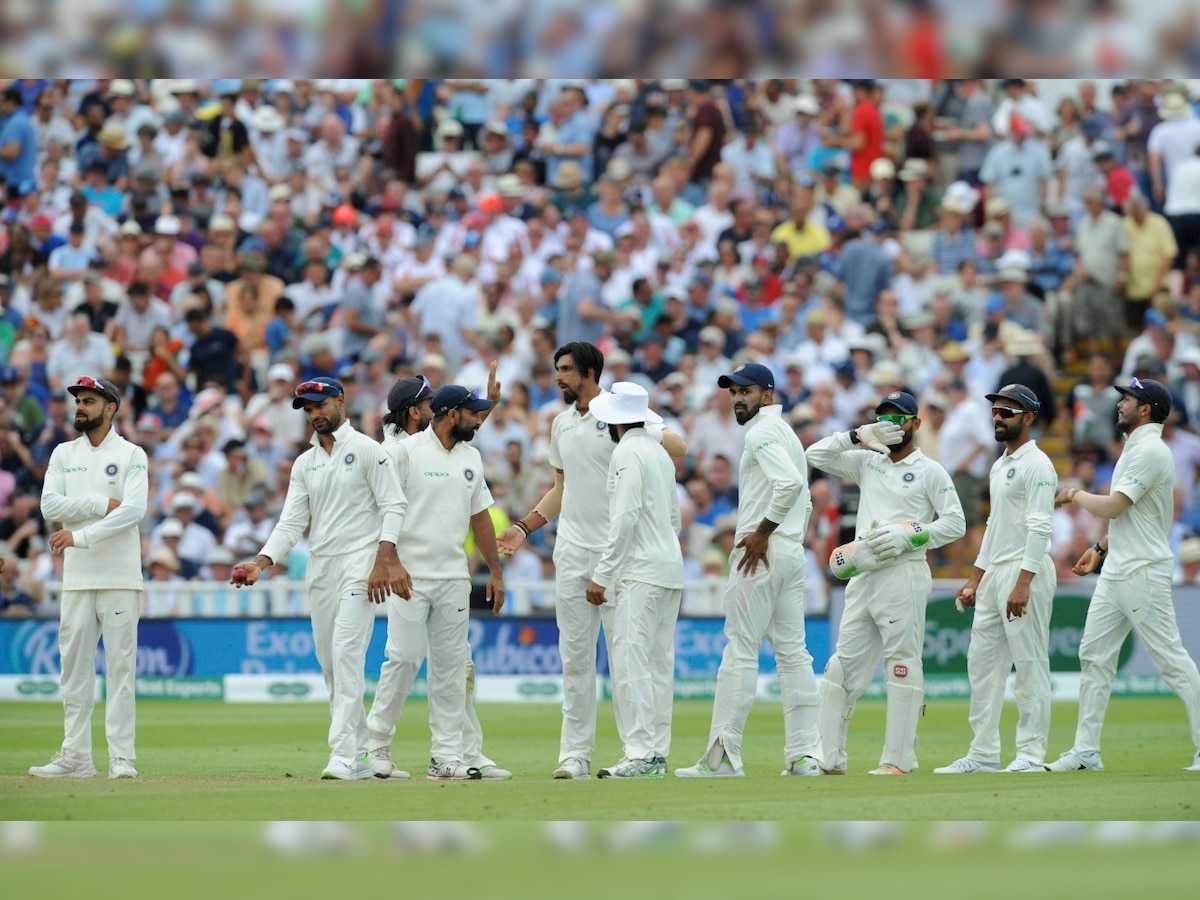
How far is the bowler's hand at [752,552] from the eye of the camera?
413 inches

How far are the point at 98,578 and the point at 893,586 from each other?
4887 mm

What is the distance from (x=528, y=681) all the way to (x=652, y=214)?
7662mm

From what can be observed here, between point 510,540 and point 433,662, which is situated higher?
point 510,540

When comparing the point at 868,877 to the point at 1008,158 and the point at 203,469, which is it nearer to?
the point at 203,469

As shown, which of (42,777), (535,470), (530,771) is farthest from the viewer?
(535,470)

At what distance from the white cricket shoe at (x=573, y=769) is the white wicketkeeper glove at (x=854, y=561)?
6.36 ft

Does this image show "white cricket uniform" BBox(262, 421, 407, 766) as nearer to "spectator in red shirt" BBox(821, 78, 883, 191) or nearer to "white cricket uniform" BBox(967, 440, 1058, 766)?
"white cricket uniform" BBox(967, 440, 1058, 766)

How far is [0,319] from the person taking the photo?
905 inches

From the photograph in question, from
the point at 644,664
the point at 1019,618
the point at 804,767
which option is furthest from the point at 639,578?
the point at 1019,618

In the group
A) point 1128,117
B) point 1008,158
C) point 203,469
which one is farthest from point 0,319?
point 1128,117

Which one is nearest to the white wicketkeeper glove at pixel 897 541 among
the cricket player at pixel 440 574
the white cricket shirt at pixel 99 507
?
the cricket player at pixel 440 574

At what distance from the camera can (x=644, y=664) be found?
33.9 feet

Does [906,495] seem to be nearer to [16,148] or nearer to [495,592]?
[495,592]

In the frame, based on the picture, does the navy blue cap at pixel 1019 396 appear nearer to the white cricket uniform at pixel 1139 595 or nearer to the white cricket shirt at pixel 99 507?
the white cricket uniform at pixel 1139 595
